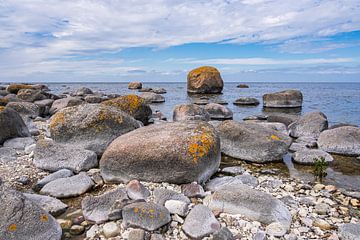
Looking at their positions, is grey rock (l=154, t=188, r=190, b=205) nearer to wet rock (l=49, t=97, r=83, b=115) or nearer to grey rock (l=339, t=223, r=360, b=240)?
grey rock (l=339, t=223, r=360, b=240)

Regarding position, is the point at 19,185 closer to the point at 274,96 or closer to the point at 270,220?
the point at 270,220

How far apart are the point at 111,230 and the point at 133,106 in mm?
9316

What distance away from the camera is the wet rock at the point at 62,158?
6805 millimetres

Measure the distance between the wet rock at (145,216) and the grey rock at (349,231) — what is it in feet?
8.97

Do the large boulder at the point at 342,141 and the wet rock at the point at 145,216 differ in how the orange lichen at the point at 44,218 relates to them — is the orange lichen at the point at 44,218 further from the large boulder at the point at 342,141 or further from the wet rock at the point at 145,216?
the large boulder at the point at 342,141

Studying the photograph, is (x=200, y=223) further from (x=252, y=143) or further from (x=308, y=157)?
(x=308, y=157)

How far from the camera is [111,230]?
4133 millimetres

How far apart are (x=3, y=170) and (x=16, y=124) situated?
10.7 feet

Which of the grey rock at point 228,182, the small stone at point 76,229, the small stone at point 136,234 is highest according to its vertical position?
the small stone at point 136,234

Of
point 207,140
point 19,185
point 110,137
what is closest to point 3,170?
point 19,185

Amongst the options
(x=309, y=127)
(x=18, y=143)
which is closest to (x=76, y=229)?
(x=18, y=143)

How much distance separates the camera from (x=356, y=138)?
31.4 feet

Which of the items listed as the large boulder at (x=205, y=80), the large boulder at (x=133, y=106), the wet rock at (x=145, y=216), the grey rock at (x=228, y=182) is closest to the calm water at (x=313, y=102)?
the large boulder at (x=205, y=80)

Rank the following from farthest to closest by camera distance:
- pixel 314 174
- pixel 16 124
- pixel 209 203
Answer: pixel 16 124 → pixel 314 174 → pixel 209 203
